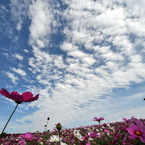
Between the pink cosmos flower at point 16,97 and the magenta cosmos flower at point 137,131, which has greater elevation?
the pink cosmos flower at point 16,97

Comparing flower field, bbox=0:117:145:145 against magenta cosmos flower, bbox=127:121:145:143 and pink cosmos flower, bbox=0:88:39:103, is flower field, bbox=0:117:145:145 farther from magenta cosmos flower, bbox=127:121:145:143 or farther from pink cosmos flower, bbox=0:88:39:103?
pink cosmos flower, bbox=0:88:39:103

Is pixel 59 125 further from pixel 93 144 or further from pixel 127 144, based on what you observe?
pixel 93 144

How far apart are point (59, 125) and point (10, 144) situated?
3.88 metres

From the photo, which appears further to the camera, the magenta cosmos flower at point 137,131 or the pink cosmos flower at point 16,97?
the magenta cosmos flower at point 137,131

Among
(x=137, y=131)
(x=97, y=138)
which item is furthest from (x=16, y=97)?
(x=97, y=138)

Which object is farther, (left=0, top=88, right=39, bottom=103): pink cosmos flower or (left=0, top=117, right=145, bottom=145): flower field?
(left=0, top=117, right=145, bottom=145): flower field

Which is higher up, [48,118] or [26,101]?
[48,118]

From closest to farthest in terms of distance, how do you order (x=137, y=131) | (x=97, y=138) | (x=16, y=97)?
1. (x=16, y=97)
2. (x=137, y=131)
3. (x=97, y=138)

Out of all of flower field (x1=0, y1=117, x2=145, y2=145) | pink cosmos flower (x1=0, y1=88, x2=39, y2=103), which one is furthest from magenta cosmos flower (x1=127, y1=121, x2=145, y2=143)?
pink cosmos flower (x1=0, y1=88, x2=39, y2=103)

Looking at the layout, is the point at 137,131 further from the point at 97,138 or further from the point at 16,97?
the point at 97,138

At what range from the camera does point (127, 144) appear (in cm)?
355

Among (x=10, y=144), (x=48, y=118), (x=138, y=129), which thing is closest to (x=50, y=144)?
(x=10, y=144)

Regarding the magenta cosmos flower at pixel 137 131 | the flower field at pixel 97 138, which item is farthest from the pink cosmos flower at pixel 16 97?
the magenta cosmos flower at pixel 137 131

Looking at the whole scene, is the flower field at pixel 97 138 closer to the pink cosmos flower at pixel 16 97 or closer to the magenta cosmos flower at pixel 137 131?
the magenta cosmos flower at pixel 137 131
